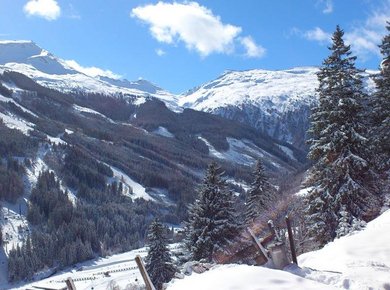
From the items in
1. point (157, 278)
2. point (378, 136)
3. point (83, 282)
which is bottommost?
point (83, 282)

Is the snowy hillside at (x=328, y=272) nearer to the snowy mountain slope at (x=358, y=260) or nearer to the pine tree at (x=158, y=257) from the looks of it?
the snowy mountain slope at (x=358, y=260)

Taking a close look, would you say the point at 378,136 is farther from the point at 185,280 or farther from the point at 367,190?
the point at 185,280

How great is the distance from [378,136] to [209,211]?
13.4 m

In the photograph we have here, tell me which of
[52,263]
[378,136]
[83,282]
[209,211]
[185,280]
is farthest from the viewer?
[52,263]

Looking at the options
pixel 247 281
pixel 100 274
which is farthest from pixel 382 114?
pixel 100 274

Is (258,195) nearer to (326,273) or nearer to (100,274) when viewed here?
(326,273)

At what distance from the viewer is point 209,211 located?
1412 inches

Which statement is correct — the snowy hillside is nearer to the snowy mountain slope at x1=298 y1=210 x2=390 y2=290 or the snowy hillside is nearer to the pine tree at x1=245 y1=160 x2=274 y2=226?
the snowy mountain slope at x1=298 y1=210 x2=390 y2=290

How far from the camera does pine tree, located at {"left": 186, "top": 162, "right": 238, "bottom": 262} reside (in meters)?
34.5

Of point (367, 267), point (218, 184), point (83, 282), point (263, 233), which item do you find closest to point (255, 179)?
point (263, 233)

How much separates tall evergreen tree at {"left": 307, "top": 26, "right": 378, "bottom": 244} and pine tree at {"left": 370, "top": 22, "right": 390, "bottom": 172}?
3.06m

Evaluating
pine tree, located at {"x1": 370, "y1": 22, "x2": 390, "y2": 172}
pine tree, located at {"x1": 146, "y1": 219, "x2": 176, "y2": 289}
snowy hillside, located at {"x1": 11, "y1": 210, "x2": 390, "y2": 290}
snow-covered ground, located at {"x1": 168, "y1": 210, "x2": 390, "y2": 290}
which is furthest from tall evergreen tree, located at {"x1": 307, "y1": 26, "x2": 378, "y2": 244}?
pine tree, located at {"x1": 146, "y1": 219, "x2": 176, "y2": 289}

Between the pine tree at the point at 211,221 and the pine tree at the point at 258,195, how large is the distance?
13235 millimetres

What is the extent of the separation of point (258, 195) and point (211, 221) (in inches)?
623
